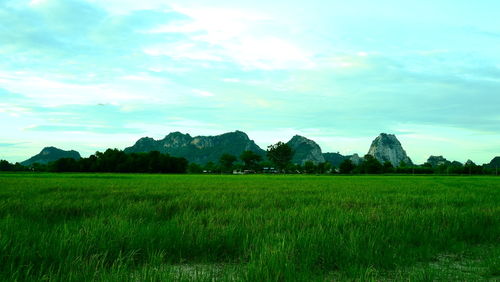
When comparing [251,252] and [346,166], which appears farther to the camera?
[346,166]

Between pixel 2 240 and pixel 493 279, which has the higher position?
pixel 2 240

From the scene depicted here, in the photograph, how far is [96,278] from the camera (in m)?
2.88

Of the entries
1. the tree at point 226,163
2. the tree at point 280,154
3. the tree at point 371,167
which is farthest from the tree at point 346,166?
the tree at point 226,163

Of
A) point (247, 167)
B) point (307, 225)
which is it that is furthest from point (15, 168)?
point (307, 225)

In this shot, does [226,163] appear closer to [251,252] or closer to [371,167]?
[371,167]

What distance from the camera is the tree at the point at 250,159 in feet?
511

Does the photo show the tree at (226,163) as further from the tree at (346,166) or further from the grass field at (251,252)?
the grass field at (251,252)

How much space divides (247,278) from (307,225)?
2.61 m

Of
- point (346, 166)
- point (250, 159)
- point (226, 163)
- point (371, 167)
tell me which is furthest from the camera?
point (250, 159)

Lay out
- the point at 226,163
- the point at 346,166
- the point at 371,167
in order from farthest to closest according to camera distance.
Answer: the point at 226,163, the point at 346,166, the point at 371,167

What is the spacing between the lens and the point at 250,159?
15588 cm

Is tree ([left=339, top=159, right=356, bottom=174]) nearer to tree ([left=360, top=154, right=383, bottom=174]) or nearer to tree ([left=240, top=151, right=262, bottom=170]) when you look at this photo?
tree ([left=360, top=154, right=383, bottom=174])

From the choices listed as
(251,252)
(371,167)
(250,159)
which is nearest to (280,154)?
(250,159)

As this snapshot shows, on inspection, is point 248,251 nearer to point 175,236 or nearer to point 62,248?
point 175,236
